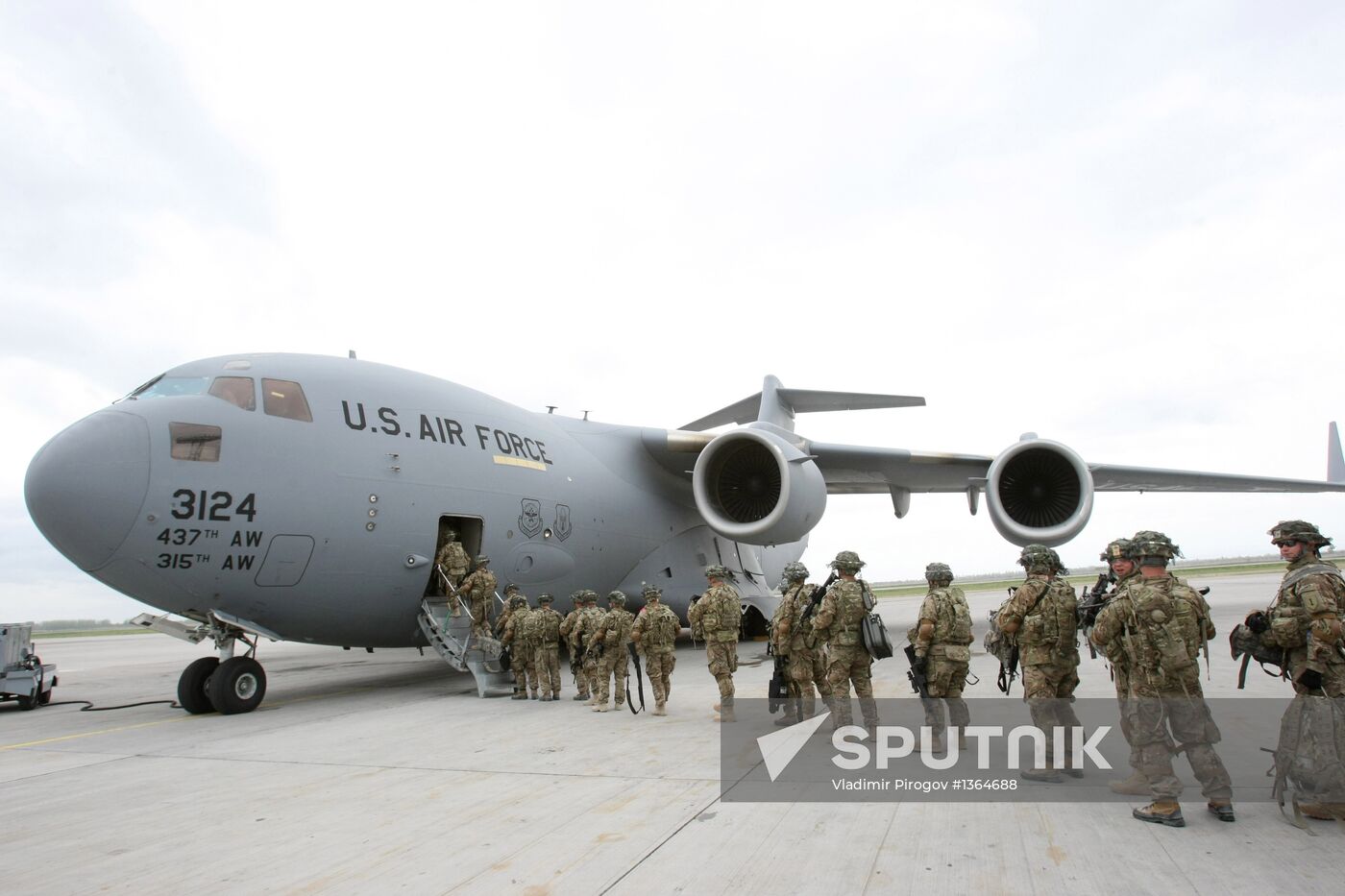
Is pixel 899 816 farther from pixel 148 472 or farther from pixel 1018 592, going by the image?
pixel 148 472

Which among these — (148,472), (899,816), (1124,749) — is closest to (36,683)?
(148,472)

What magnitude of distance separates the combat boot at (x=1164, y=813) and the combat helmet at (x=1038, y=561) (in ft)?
4.81

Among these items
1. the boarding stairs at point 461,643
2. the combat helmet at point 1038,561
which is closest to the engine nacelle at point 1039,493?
the combat helmet at point 1038,561

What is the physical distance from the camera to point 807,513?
36.9 ft

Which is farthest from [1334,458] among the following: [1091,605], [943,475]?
[1091,605]

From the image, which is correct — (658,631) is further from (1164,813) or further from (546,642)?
(1164,813)

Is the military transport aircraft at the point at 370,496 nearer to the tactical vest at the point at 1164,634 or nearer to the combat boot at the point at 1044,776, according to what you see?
the combat boot at the point at 1044,776

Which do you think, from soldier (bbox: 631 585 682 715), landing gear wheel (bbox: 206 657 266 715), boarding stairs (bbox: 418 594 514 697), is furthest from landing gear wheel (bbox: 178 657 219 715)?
soldier (bbox: 631 585 682 715)

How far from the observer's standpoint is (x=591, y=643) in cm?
793

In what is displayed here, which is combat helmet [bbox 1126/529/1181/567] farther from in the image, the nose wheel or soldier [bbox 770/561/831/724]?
the nose wheel

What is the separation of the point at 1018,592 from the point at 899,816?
1.63 meters

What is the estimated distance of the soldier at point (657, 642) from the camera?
24.3ft

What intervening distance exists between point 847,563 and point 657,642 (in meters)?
2.25

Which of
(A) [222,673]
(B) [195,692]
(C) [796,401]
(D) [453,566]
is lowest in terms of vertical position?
(B) [195,692]
